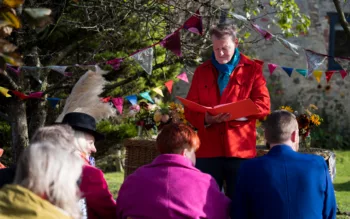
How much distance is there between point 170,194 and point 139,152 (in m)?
2.56

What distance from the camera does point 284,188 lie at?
11.2 feet

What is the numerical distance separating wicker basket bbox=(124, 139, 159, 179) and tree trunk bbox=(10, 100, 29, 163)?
125 cm

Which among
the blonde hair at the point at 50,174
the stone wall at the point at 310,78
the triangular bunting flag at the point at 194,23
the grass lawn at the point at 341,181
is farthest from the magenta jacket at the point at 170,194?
the stone wall at the point at 310,78

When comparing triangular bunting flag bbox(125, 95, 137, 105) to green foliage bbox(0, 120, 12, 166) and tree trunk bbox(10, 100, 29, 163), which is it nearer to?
tree trunk bbox(10, 100, 29, 163)

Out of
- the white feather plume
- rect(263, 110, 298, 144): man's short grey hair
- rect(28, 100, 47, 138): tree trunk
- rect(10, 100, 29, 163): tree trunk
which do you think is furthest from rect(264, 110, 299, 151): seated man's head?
rect(28, 100, 47, 138): tree trunk

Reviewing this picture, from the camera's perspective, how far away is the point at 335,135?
12.1 m

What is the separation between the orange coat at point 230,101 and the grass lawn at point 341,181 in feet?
8.53

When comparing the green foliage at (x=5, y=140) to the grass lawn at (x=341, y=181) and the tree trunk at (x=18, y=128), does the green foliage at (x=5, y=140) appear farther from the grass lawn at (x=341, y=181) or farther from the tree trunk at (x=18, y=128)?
the grass lawn at (x=341, y=181)

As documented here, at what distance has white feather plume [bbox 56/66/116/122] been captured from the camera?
4312 millimetres

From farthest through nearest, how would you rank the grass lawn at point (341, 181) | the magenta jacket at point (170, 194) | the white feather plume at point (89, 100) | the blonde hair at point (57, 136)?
the grass lawn at point (341, 181), the white feather plume at point (89, 100), the magenta jacket at point (170, 194), the blonde hair at point (57, 136)

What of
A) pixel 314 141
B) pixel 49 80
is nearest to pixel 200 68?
pixel 49 80

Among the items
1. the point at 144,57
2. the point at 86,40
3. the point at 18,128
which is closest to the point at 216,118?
the point at 144,57

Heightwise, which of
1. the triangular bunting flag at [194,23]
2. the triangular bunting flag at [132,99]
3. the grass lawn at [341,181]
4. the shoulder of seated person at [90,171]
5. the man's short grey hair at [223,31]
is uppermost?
the triangular bunting flag at [194,23]

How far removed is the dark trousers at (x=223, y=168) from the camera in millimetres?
4188
